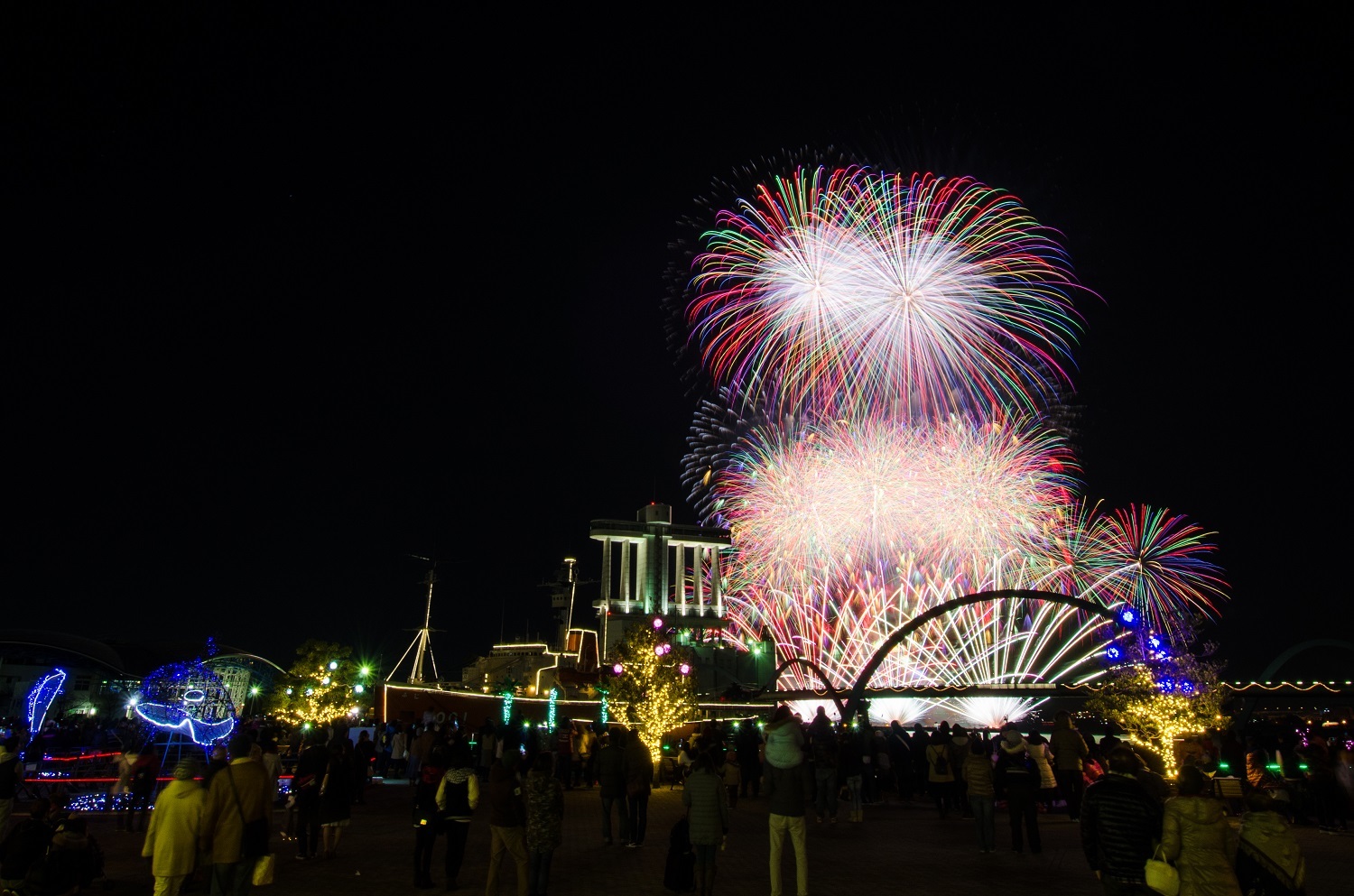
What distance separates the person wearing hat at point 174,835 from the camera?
7262 millimetres

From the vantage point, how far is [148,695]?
75.1ft

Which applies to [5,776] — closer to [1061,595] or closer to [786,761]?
[786,761]

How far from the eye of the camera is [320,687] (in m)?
49.9

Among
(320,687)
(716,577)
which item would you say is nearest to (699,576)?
(716,577)

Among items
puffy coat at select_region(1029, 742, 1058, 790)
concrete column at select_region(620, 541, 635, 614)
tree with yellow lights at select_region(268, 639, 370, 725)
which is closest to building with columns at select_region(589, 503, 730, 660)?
concrete column at select_region(620, 541, 635, 614)

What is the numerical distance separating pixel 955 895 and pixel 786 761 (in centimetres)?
243

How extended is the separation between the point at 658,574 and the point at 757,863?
6501cm

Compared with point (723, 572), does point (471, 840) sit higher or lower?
lower

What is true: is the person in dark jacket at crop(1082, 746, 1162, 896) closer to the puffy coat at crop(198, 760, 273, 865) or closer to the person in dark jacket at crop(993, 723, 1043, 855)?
the person in dark jacket at crop(993, 723, 1043, 855)

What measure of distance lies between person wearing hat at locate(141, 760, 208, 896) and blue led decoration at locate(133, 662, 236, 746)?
17521 millimetres

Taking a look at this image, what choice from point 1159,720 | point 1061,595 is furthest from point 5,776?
point 1061,595

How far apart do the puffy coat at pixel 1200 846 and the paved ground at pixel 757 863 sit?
395 cm

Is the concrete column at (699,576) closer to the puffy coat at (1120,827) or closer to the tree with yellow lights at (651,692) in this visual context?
the tree with yellow lights at (651,692)

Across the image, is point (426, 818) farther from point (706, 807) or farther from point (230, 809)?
point (706, 807)
